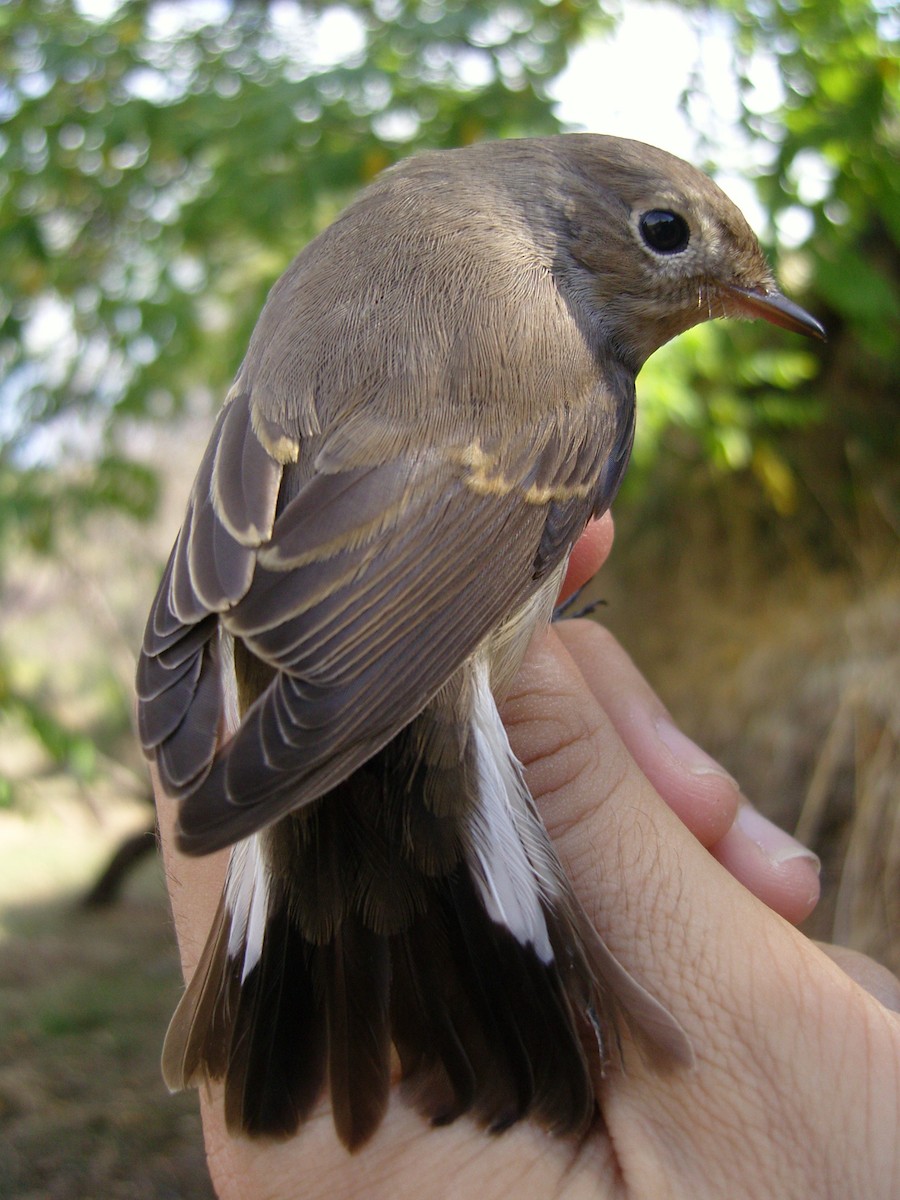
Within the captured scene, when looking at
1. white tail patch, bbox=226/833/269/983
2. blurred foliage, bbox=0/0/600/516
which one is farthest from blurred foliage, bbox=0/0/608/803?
white tail patch, bbox=226/833/269/983

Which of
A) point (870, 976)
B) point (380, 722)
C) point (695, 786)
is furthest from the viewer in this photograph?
point (695, 786)

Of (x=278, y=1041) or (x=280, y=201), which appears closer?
(x=278, y=1041)

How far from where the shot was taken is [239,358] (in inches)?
120

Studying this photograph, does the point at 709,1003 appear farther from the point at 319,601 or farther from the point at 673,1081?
the point at 319,601

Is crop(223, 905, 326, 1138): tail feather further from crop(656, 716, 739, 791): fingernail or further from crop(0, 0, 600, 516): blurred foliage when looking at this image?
crop(0, 0, 600, 516): blurred foliage

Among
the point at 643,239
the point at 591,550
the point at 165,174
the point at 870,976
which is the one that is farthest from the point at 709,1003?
the point at 165,174

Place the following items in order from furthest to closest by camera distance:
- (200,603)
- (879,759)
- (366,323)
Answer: (879,759) < (366,323) < (200,603)

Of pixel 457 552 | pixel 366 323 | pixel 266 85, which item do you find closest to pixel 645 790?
pixel 457 552

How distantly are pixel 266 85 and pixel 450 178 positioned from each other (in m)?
1.70

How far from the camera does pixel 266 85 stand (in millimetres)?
3275

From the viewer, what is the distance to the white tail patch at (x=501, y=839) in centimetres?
141

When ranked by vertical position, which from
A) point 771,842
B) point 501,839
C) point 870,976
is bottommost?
point 771,842

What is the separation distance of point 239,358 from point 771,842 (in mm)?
2024

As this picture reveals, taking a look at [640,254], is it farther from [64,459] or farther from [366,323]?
[64,459]
